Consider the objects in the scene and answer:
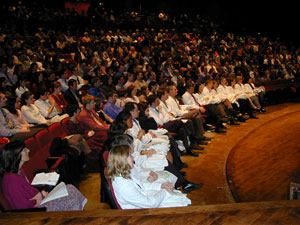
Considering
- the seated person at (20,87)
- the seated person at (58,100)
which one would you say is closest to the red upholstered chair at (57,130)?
the seated person at (58,100)

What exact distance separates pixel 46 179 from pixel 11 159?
408 millimetres

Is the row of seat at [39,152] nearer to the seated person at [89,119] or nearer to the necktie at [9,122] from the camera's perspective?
the seated person at [89,119]

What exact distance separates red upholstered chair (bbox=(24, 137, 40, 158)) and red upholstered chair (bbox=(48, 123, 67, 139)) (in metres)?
0.45

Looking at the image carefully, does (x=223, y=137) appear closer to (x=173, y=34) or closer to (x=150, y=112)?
(x=150, y=112)

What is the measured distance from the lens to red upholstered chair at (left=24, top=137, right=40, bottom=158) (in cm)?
281

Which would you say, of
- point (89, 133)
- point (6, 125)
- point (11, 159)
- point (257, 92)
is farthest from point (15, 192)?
point (257, 92)

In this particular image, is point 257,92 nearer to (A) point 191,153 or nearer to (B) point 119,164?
(A) point 191,153

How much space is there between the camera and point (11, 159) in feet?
6.91

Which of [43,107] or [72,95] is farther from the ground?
[72,95]

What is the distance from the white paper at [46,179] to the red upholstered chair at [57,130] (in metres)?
1.04

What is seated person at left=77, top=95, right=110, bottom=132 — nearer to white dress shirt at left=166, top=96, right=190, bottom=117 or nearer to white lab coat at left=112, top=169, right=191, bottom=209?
white dress shirt at left=166, top=96, right=190, bottom=117

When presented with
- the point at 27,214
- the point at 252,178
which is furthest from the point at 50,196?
the point at 252,178

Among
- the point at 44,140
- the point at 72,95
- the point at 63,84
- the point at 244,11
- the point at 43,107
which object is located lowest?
the point at 44,140

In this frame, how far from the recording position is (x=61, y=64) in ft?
22.0
